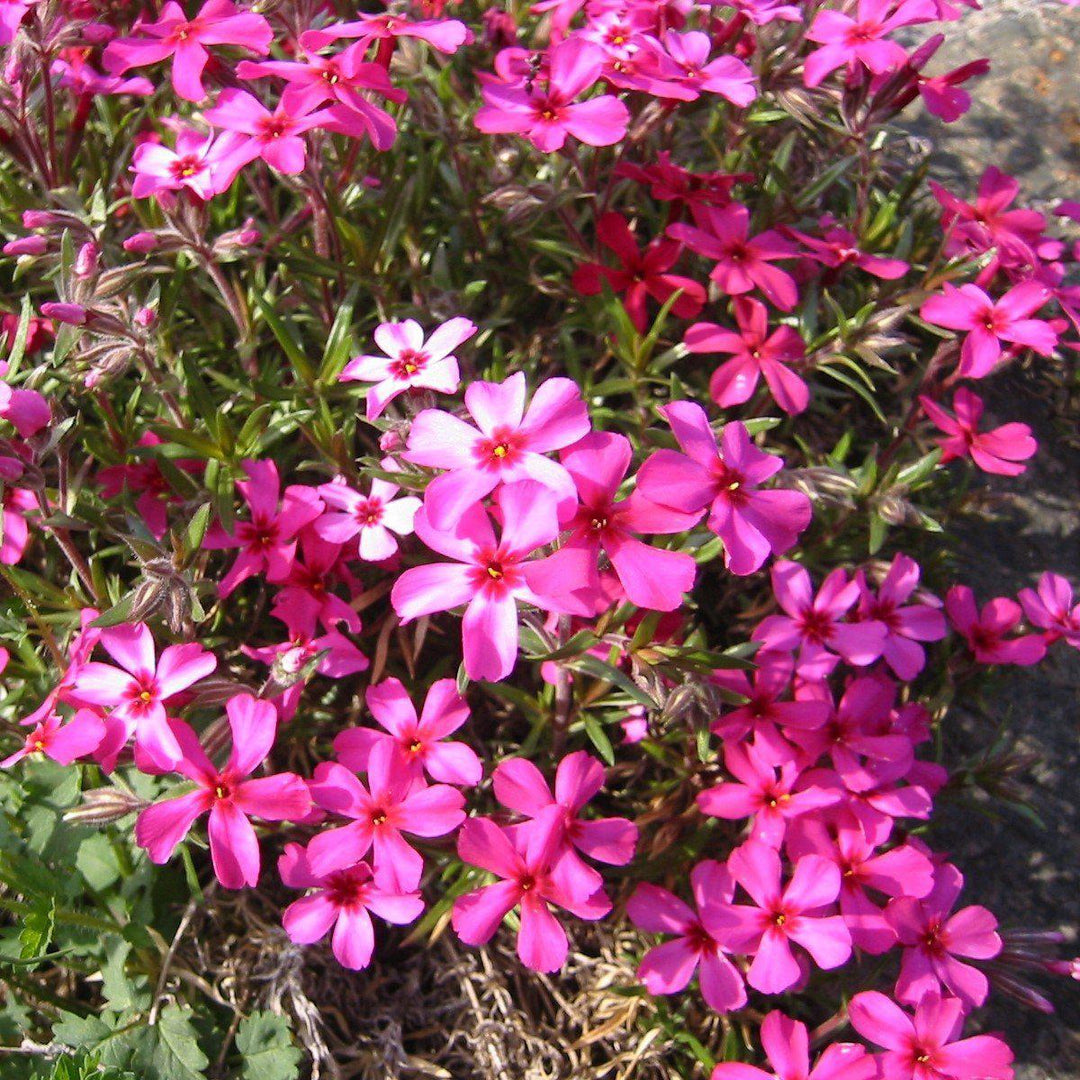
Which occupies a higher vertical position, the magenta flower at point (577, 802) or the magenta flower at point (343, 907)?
the magenta flower at point (577, 802)

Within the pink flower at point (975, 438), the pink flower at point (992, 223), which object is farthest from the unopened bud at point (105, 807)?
the pink flower at point (992, 223)

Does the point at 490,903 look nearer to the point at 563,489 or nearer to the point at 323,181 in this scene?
the point at 563,489

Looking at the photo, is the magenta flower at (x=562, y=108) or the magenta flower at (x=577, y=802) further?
the magenta flower at (x=562, y=108)

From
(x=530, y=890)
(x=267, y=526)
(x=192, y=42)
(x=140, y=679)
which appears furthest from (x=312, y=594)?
(x=192, y=42)

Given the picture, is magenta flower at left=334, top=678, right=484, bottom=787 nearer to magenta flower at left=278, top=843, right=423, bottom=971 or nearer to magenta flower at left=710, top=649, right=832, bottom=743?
magenta flower at left=278, top=843, right=423, bottom=971

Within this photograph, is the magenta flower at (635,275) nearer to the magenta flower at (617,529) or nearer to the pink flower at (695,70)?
→ the pink flower at (695,70)

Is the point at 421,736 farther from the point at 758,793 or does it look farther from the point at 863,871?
the point at 863,871
